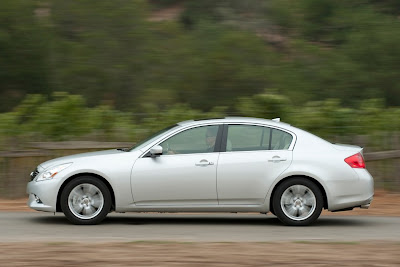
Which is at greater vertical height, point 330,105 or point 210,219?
point 330,105

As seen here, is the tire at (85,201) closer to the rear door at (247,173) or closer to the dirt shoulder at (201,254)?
the rear door at (247,173)

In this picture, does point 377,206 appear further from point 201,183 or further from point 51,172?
point 51,172

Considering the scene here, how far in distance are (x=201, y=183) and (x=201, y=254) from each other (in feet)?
8.28

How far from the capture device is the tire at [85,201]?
393 inches

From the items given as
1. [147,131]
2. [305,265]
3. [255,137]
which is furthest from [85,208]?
[147,131]

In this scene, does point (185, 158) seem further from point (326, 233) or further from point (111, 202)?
point (326, 233)

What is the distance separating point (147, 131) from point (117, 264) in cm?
890

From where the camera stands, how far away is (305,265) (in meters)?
7.07

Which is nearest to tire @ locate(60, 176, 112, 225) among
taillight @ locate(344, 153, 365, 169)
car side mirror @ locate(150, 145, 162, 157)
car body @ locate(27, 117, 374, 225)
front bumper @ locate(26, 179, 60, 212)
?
car body @ locate(27, 117, 374, 225)

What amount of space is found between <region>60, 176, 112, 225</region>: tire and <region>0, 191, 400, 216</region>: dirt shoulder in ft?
10.9

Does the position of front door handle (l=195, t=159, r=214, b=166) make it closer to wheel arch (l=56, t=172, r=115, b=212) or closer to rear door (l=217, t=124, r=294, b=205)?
rear door (l=217, t=124, r=294, b=205)

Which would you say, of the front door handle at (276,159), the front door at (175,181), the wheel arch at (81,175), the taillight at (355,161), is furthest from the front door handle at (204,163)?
the taillight at (355,161)

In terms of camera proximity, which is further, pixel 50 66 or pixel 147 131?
pixel 50 66

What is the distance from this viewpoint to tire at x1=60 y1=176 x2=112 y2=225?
9.98 m
